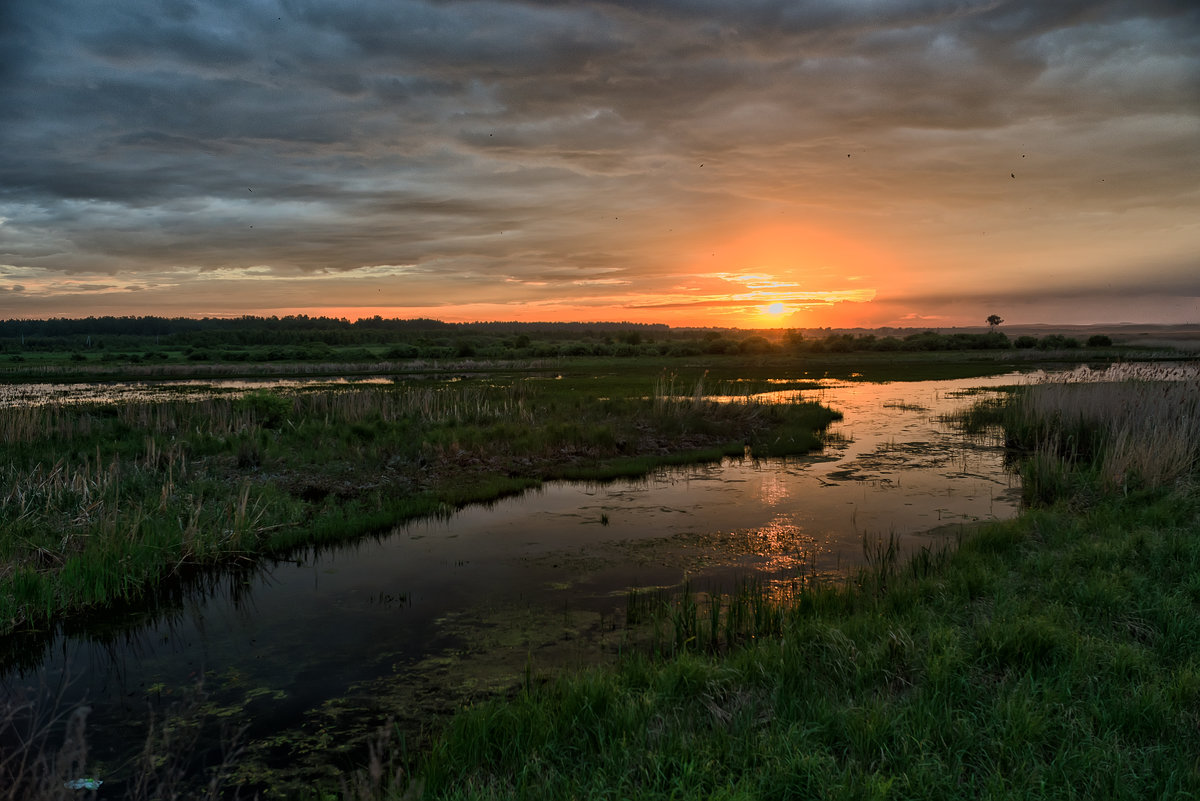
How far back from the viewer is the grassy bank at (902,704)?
496 centimetres

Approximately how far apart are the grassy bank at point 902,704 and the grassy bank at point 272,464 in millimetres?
8474

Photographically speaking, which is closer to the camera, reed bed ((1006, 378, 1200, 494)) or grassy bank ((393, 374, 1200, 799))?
grassy bank ((393, 374, 1200, 799))

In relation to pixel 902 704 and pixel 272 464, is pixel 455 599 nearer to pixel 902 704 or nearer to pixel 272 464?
pixel 902 704

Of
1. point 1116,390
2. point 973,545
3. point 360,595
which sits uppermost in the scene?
point 1116,390

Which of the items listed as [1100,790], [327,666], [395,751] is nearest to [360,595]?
[327,666]

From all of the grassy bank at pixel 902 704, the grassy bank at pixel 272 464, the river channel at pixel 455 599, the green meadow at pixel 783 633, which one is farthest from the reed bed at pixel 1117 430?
the grassy bank at pixel 272 464

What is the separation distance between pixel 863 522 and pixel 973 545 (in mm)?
3475

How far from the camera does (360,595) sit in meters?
11.3

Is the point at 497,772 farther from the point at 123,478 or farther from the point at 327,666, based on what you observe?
the point at 123,478

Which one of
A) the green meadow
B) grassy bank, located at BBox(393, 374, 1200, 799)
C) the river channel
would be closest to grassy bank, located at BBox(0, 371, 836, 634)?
the green meadow

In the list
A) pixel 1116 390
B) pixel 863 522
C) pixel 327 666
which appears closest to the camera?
pixel 327 666

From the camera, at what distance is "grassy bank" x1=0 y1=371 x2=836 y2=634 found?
454 inches

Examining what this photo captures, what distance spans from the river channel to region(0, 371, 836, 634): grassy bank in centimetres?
97

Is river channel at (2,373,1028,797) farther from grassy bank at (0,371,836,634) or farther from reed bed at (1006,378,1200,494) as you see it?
reed bed at (1006,378,1200,494)
